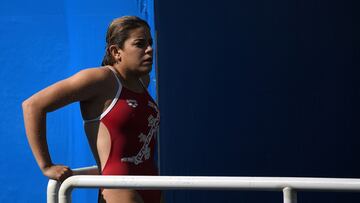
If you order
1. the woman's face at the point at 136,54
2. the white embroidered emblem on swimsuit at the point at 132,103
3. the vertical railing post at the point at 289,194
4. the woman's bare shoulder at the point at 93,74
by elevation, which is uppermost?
the woman's face at the point at 136,54

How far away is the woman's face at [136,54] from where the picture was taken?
217 centimetres

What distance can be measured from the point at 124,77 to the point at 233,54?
151 centimetres

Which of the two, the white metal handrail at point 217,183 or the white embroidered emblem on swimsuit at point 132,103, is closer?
the white metal handrail at point 217,183

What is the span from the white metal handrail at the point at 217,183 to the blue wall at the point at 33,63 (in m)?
1.85

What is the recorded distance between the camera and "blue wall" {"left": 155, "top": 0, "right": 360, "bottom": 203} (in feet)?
11.4

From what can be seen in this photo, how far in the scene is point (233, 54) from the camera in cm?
360

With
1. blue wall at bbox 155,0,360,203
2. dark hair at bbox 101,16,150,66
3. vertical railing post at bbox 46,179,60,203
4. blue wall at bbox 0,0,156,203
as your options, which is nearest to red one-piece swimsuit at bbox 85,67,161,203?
dark hair at bbox 101,16,150,66

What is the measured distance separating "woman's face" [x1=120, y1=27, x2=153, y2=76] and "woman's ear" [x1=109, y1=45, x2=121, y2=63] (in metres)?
0.01

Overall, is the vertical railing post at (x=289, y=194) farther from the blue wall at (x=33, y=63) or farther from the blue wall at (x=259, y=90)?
the blue wall at (x=33, y=63)

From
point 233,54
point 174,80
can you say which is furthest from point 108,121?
point 233,54

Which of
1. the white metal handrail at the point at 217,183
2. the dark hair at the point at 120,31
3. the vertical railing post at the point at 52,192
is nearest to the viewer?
the white metal handrail at the point at 217,183

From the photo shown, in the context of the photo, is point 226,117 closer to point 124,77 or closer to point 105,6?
point 105,6

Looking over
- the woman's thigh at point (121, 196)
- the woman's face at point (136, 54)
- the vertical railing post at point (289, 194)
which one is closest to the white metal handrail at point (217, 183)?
the vertical railing post at point (289, 194)

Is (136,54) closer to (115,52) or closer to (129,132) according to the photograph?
(115,52)
